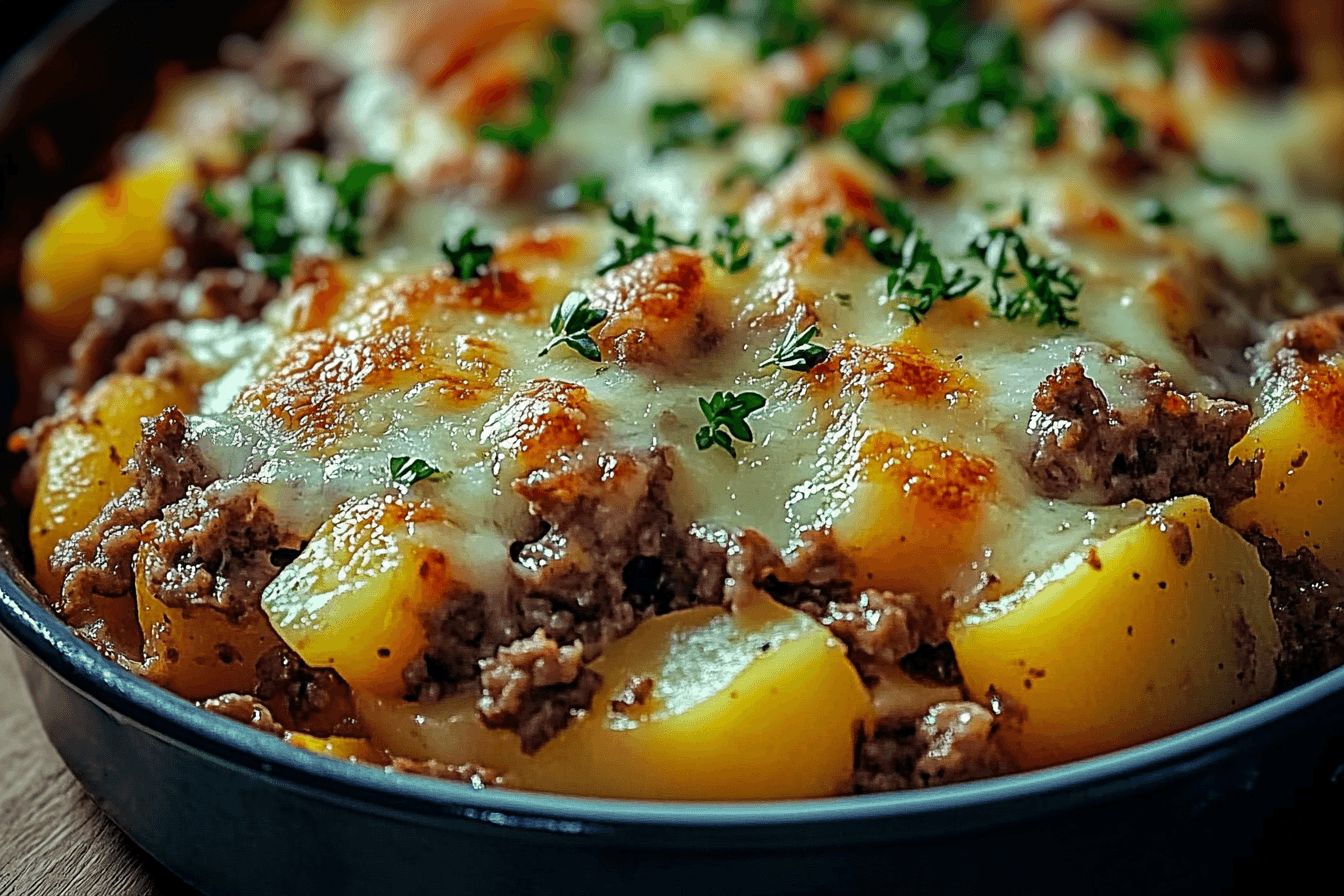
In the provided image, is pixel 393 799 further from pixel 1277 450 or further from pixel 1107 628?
pixel 1277 450

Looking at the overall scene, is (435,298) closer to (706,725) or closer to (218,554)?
(218,554)

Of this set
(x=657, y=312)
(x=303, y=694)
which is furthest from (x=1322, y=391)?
(x=303, y=694)

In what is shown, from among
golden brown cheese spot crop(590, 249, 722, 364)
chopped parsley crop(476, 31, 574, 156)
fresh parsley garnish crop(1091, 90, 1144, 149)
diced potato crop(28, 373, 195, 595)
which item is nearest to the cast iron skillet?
diced potato crop(28, 373, 195, 595)

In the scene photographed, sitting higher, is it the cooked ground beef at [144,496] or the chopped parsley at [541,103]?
the cooked ground beef at [144,496]

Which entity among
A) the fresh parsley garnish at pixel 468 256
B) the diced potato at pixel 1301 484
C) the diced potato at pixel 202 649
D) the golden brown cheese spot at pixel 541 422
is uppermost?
the fresh parsley garnish at pixel 468 256

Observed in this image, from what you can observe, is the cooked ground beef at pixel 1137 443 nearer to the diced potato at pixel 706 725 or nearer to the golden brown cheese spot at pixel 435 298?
the diced potato at pixel 706 725

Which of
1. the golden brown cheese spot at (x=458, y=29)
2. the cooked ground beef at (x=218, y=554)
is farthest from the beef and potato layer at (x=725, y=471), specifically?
the golden brown cheese spot at (x=458, y=29)
